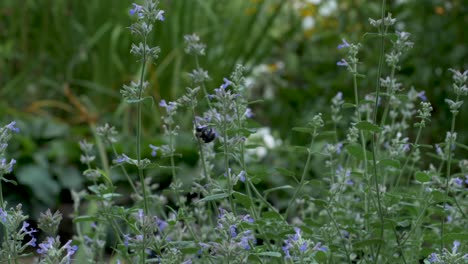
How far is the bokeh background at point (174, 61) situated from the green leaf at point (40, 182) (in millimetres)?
196

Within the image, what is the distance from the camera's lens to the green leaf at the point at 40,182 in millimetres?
4258

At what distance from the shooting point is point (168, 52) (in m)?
5.65

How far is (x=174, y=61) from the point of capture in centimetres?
555

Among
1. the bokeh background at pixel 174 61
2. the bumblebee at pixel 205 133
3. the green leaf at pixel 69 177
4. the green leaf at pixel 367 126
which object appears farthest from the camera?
the bokeh background at pixel 174 61

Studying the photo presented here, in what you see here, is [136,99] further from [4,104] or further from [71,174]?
[4,104]

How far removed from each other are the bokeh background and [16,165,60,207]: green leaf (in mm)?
196

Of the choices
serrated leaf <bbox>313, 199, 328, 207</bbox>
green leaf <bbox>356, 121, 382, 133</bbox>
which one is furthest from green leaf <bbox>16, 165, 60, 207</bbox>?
green leaf <bbox>356, 121, 382, 133</bbox>

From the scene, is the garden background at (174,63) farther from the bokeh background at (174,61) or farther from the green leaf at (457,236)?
the green leaf at (457,236)

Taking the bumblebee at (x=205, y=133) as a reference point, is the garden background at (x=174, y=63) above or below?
above

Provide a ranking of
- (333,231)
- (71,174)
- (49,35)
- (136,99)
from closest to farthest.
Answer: (136,99), (333,231), (71,174), (49,35)

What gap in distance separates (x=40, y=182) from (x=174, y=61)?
1.59 metres

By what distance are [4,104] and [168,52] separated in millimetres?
1278

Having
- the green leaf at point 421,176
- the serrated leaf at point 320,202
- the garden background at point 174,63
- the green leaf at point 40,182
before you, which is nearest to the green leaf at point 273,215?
the serrated leaf at point 320,202

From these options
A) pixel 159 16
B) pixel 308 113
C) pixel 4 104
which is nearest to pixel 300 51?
pixel 308 113
